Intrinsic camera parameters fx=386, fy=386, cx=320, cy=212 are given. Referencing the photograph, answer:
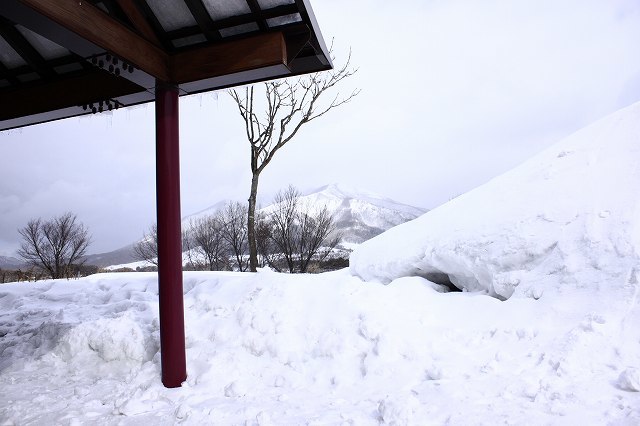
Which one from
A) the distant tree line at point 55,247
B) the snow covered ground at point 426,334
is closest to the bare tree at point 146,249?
the distant tree line at point 55,247

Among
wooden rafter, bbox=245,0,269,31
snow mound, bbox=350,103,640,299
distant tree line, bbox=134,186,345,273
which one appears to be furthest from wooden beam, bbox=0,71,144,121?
distant tree line, bbox=134,186,345,273

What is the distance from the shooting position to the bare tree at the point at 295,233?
18.5 m

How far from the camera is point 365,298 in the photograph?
198 inches

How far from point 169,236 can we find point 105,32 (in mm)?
2106

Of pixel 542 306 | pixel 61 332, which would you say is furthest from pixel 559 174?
pixel 61 332

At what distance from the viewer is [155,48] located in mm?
4273

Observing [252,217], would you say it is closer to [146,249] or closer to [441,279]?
[441,279]

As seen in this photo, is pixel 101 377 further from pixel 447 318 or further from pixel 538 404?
pixel 538 404

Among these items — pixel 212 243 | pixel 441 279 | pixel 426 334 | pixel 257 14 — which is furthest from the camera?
pixel 212 243

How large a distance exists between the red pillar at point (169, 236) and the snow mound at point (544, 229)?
9.48 feet

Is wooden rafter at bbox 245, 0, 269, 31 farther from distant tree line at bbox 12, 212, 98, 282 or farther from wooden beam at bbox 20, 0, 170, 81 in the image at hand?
distant tree line at bbox 12, 212, 98, 282

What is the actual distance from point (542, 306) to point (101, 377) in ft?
16.1

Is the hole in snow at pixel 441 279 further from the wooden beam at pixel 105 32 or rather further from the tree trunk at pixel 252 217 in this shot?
the tree trunk at pixel 252 217

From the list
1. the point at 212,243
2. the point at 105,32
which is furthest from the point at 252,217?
the point at 212,243
